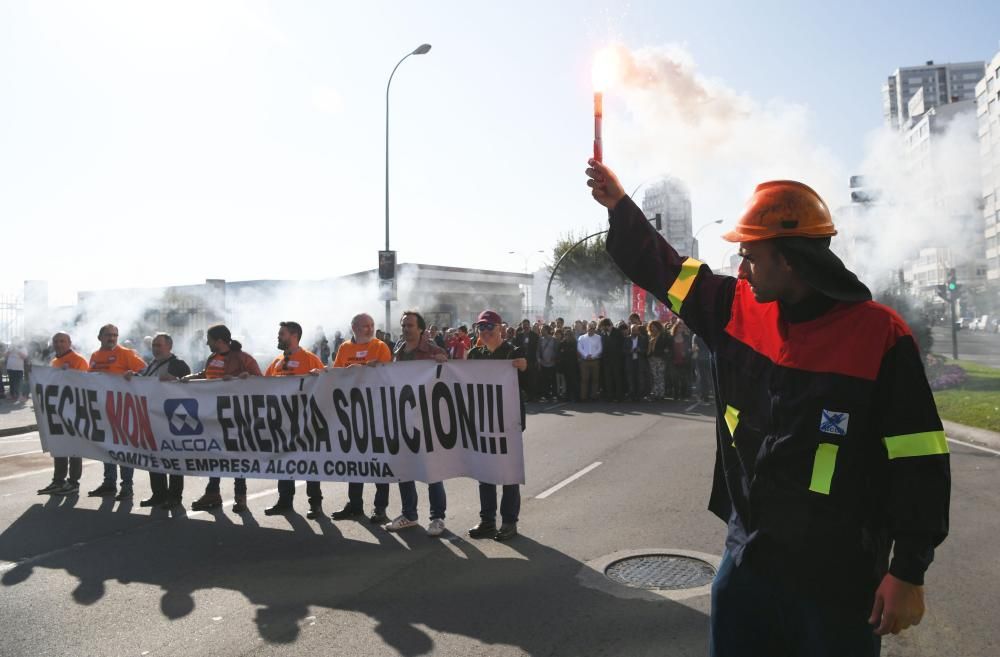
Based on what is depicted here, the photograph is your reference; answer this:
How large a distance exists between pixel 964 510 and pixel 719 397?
5.78m

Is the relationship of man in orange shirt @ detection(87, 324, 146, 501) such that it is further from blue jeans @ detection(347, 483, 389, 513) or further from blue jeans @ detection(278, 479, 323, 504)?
blue jeans @ detection(347, 483, 389, 513)

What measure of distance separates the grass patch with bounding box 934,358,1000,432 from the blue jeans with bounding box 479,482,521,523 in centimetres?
831

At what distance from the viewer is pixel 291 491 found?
7438 millimetres

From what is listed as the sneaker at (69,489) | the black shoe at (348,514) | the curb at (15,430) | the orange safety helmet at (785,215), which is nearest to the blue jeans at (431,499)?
the black shoe at (348,514)

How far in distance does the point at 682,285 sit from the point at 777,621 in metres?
1.05

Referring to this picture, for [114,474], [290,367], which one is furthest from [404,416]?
[114,474]

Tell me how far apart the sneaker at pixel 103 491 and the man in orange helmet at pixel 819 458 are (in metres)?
7.74

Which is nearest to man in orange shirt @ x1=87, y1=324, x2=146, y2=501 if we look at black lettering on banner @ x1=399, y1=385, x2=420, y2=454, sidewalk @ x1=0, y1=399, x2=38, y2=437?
black lettering on banner @ x1=399, y1=385, x2=420, y2=454

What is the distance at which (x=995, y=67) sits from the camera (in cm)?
5778

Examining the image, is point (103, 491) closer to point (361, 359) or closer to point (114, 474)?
point (114, 474)

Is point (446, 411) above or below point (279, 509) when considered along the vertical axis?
above

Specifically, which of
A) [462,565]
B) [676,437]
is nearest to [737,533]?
[462,565]

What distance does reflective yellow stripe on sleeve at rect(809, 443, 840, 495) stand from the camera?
1.98m

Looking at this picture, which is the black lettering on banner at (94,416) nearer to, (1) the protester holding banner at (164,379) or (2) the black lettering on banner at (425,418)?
(1) the protester holding banner at (164,379)
